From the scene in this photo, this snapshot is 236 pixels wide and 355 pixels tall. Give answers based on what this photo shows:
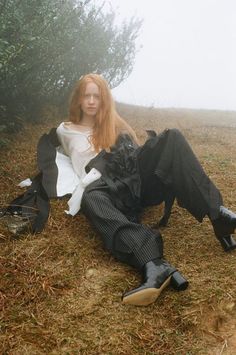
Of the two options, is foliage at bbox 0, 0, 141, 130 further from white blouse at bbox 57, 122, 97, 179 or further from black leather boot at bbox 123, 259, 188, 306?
black leather boot at bbox 123, 259, 188, 306

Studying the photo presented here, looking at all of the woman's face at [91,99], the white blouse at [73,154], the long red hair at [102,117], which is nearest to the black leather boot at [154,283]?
the white blouse at [73,154]

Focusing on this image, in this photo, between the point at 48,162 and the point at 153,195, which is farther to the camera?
the point at 48,162

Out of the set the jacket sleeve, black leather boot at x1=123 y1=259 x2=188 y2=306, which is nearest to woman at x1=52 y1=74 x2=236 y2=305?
black leather boot at x1=123 y1=259 x2=188 y2=306

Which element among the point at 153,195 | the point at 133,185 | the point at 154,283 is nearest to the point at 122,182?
the point at 133,185

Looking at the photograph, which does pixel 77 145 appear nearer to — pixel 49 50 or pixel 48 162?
pixel 48 162

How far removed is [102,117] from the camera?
14.9 ft

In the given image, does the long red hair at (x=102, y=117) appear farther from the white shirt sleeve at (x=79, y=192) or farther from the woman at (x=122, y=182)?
the white shirt sleeve at (x=79, y=192)

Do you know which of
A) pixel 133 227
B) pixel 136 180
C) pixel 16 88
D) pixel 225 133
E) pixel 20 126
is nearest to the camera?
pixel 133 227

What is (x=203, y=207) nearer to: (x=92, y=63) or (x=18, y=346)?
(x=18, y=346)

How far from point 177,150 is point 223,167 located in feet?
8.52

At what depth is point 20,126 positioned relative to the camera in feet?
20.7

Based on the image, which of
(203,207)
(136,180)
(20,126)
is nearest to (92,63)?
(20,126)

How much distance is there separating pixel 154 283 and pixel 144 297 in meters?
0.12

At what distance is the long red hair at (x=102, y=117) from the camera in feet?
14.4
